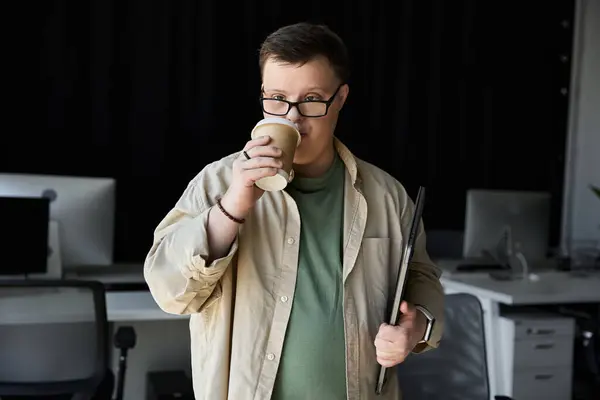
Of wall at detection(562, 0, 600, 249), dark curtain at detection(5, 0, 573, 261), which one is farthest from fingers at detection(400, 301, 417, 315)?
wall at detection(562, 0, 600, 249)

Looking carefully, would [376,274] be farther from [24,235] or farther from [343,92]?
[24,235]

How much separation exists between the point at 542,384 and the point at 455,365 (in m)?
1.18

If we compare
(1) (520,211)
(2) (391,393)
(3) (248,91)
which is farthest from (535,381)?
(3) (248,91)

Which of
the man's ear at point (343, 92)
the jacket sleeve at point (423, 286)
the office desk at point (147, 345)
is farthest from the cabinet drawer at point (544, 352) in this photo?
the man's ear at point (343, 92)

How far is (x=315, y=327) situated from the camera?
0.99m

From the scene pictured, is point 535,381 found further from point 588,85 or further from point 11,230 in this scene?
point 588,85

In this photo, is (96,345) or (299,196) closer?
(299,196)

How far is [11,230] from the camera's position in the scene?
100 inches

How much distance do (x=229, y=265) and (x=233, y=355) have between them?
0.43 ft

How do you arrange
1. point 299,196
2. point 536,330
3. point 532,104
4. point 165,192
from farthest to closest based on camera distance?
1. point 532,104
2. point 165,192
3. point 536,330
4. point 299,196

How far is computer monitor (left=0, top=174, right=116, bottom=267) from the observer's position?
104 inches

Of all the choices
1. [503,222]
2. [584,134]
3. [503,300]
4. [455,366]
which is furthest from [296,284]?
[584,134]

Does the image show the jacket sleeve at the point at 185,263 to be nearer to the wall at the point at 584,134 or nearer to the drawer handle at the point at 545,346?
the drawer handle at the point at 545,346

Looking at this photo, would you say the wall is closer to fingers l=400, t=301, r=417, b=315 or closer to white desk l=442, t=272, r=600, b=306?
white desk l=442, t=272, r=600, b=306
